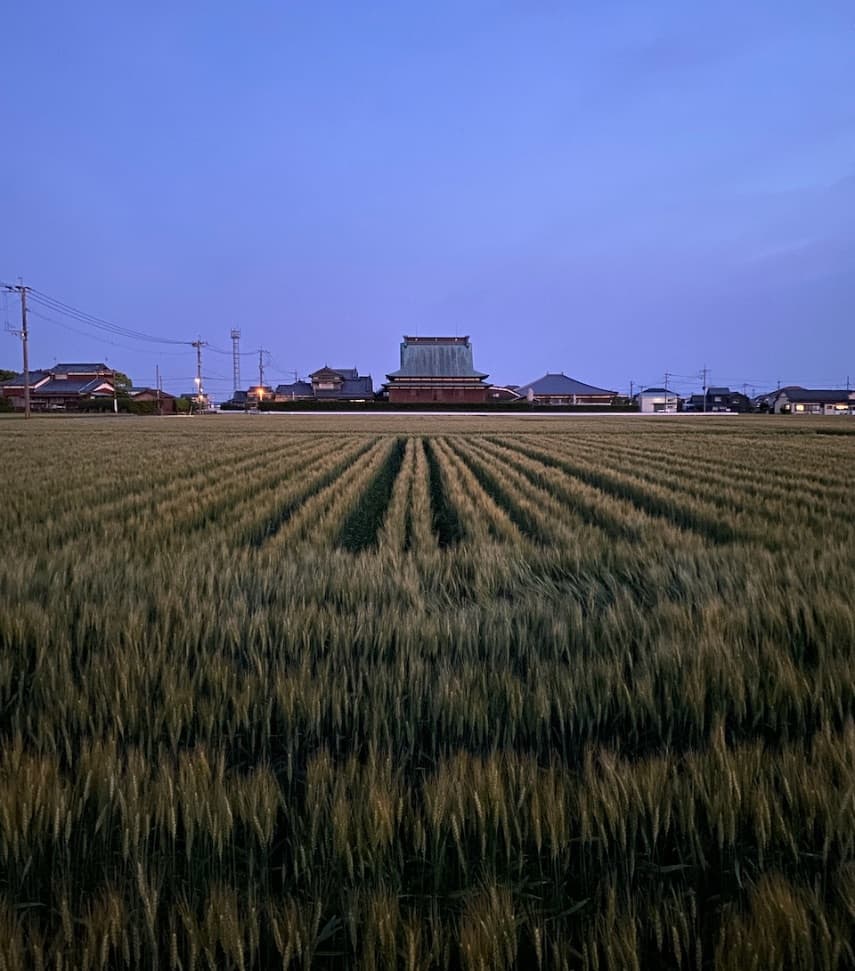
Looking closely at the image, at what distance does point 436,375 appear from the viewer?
7188 centimetres

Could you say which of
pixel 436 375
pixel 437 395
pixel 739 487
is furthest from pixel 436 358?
pixel 739 487

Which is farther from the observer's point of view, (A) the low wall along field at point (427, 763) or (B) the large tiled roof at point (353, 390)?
(B) the large tiled roof at point (353, 390)

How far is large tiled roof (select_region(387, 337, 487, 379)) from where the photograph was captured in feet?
238

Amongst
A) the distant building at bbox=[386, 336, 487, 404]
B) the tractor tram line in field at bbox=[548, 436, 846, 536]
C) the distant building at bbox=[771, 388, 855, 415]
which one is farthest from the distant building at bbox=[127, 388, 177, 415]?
the distant building at bbox=[771, 388, 855, 415]

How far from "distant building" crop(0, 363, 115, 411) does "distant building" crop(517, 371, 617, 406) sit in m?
61.3

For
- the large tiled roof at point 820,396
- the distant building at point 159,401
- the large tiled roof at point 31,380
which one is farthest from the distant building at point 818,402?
the large tiled roof at point 31,380

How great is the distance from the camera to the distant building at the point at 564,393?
289ft

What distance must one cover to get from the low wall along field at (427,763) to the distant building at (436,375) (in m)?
67.0

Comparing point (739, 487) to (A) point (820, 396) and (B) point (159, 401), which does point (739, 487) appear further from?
(A) point (820, 396)

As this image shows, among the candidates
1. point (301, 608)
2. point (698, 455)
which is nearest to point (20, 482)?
point (301, 608)

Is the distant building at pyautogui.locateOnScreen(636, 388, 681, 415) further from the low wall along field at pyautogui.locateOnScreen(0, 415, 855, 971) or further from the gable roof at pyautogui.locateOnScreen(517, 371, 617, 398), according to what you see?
the low wall along field at pyautogui.locateOnScreen(0, 415, 855, 971)

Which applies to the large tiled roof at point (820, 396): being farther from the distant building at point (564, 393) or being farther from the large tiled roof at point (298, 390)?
the large tiled roof at point (298, 390)

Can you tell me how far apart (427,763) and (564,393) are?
95149 millimetres

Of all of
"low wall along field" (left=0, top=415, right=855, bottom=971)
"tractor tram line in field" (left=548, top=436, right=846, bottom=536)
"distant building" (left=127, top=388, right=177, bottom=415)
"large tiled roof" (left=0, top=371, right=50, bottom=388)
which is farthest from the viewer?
"large tiled roof" (left=0, top=371, right=50, bottom=388)
